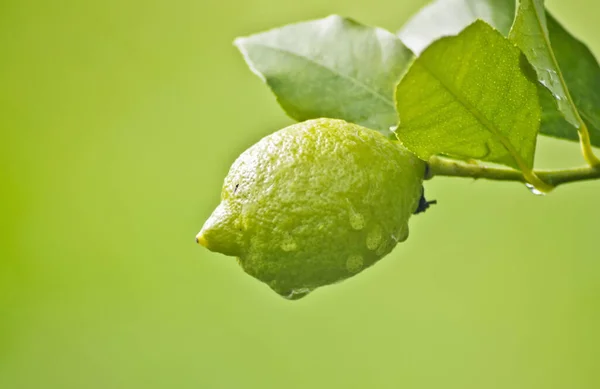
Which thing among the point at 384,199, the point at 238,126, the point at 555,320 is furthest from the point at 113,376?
the point at 384,199

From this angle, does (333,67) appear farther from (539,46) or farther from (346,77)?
(539,46)

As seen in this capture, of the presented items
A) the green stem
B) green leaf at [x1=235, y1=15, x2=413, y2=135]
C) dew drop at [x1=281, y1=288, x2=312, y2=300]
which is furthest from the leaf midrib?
dew drop at [x1=281, y1=288, x2=312, y2=300]

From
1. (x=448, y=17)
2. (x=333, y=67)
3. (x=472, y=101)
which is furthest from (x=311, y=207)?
(x=448, y=17)

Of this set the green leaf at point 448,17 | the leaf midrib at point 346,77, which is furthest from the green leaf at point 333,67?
the green leaf at point 448,17

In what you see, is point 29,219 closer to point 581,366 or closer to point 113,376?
point 113,376

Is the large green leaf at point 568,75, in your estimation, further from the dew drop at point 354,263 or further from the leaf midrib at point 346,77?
the dew drop at point 354,263

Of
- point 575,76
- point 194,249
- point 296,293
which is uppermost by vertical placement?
point 575,76
